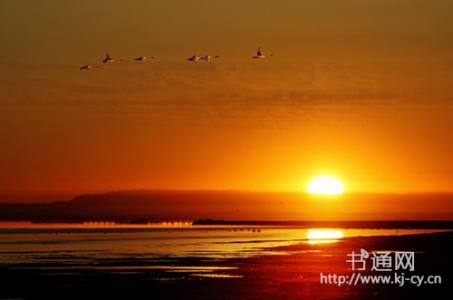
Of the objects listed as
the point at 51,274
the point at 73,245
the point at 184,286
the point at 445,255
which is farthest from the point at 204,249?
the point at 184,286

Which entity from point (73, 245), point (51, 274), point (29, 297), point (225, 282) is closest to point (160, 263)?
point (51, 274)

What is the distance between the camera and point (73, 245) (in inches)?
3354

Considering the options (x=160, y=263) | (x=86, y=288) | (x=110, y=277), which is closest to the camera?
(x=86, y=288)

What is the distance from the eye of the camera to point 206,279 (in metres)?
50.4

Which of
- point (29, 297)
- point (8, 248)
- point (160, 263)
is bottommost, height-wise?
point (29, 297)

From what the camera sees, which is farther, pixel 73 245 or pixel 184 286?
pixel 73 245

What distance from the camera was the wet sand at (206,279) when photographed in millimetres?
43781

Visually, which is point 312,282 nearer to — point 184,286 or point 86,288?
point 184,286

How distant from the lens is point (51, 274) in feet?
176

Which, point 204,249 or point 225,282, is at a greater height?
point 204,249

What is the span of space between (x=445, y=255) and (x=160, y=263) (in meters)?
20.4

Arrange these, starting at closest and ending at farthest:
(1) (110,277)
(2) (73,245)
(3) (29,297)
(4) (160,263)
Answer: (3) (29,297)
(1) (110,277)
(4) (160,263)
(2) (73,245)

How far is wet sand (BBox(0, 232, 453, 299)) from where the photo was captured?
1724 inches

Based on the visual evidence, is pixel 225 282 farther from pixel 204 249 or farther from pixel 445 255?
pixel 204 249
